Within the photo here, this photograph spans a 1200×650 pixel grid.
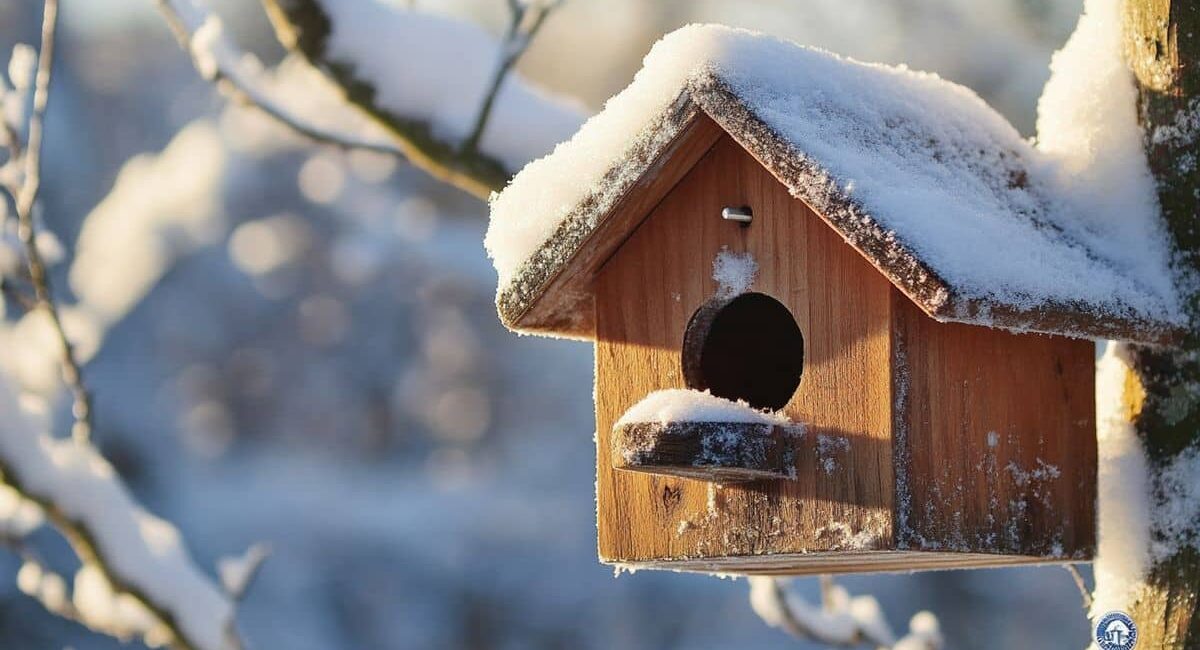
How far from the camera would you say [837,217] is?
1871 millimetres

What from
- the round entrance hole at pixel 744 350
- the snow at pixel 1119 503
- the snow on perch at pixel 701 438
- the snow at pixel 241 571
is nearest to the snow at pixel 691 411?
the snow on perch at pixel 701 438

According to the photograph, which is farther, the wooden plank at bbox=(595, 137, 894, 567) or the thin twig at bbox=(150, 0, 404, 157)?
the thin twig at bbox=(150, 0, 404, 157)

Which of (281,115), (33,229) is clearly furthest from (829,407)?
(33,229)

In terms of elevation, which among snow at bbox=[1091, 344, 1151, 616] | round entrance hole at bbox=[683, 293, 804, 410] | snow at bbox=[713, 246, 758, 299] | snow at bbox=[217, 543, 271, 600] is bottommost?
snow at bbox=[217, 543, 271, 600]

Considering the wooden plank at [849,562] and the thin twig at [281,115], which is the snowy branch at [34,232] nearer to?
the thin twig at [281,115]

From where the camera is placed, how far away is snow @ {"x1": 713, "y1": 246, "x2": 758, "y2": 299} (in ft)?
6.82

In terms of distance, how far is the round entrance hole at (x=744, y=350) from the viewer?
84.5 inches

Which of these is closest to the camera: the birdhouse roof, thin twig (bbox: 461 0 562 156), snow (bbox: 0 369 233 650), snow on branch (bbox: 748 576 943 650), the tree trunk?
the birdhouse roof

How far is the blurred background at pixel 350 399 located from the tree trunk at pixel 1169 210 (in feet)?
27.2

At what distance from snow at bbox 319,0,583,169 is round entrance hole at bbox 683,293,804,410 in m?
0.47

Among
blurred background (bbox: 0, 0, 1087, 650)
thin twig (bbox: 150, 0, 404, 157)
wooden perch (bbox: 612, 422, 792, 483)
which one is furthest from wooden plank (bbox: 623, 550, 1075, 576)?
blurred background (bbox: 0, 0, 1087, 650)

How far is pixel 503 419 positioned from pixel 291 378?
1.84 meters

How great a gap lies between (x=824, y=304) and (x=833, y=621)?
117cm

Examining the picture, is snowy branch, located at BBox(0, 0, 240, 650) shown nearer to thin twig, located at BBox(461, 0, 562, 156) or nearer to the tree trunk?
thin twig, located at BBox(461, 0, 562, 156)
